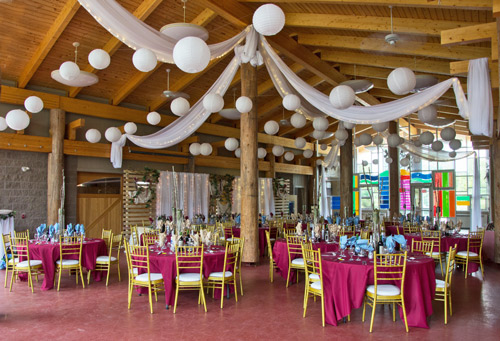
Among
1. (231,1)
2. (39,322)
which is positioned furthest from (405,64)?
(39,322)

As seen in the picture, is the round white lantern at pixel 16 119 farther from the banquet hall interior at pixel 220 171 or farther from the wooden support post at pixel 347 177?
the wooden support post at pixel 347 177

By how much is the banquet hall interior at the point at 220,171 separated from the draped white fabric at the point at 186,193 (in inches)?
2.6

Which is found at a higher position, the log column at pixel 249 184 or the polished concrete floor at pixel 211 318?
the log column at pixel 249 184

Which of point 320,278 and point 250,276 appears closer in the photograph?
point 320,278

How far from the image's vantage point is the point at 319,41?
9719 mm

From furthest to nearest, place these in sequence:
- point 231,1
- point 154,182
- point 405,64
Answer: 1. point 154,182
2. point 405,64
3. point 231,1

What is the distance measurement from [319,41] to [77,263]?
7204 millimetres

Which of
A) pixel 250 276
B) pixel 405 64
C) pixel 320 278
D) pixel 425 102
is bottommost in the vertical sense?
pixel 250 276

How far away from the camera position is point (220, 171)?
1562 centimetres

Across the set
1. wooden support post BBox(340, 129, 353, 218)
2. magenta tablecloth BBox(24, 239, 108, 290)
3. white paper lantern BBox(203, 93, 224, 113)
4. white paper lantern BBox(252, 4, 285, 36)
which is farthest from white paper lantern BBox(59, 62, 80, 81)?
wooden support post BBox(340, 129, 353, 218)

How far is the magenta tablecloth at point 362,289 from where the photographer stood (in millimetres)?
4750

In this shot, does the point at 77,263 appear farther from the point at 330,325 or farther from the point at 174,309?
the point at 330,325

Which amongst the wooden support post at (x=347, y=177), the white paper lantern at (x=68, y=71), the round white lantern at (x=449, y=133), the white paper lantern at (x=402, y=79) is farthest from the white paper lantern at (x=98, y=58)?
the wooden support post at (x=347, y=177)

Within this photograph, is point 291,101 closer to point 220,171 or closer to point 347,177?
point 347,177
